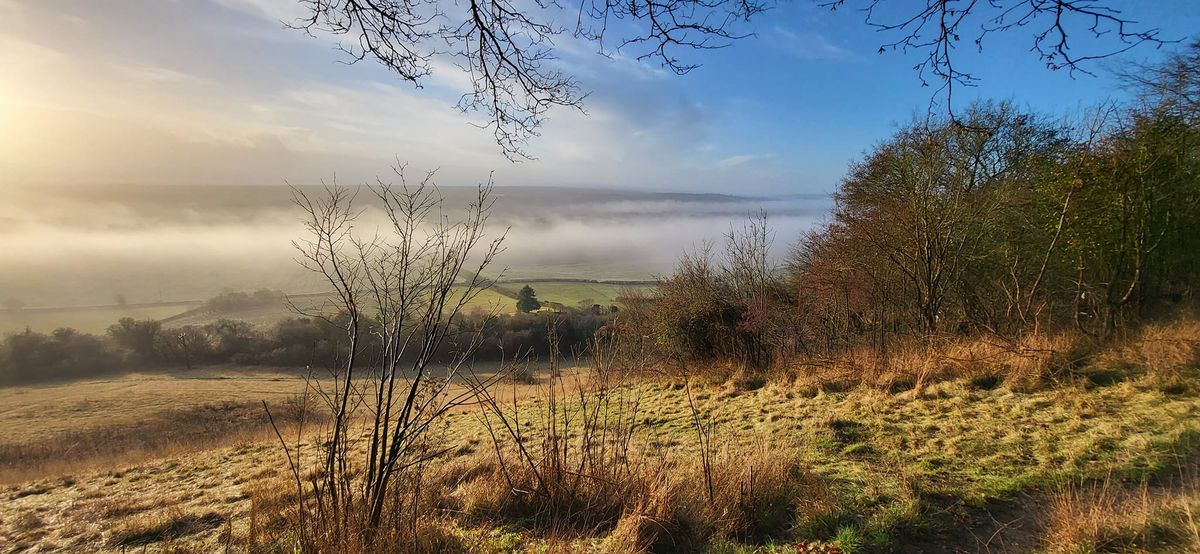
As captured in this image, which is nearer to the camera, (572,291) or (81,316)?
(81,316)

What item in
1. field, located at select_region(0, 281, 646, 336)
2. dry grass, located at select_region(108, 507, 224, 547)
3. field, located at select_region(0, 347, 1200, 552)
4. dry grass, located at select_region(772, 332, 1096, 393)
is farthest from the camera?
field, located at select_region(0, 281, 646, 336)

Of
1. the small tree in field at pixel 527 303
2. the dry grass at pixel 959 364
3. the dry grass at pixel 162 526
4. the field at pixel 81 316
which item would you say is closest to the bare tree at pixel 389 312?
the dry grass at pixel 162 526

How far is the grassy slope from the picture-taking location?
355 centimetres

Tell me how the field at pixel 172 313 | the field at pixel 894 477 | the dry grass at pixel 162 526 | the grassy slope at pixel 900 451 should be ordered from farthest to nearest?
the field at pixel 172 313 < the dry grass at pixel 162 526 < the grassy slope at pixel 900 451 < the field at pixel 894 477

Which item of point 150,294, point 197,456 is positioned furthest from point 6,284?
point 197,456

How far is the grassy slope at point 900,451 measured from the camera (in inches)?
140

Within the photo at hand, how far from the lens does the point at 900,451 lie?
4715 mm

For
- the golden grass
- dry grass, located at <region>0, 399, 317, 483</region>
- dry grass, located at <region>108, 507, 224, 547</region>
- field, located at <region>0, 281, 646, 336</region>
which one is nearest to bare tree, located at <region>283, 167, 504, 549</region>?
the golden grass

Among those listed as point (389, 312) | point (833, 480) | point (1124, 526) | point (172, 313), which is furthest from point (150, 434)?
point (172, 313)

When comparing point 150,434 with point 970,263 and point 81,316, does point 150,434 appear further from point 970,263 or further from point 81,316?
point 81,316

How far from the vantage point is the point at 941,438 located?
4863 mm

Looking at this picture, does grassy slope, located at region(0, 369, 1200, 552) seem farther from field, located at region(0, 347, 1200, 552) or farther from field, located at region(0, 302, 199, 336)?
field, located at region(0, 302, 199, 336)

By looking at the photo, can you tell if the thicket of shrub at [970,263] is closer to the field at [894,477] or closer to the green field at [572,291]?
the field at [894,477]

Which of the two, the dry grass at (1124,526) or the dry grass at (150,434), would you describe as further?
the dry grass at (150,434)
